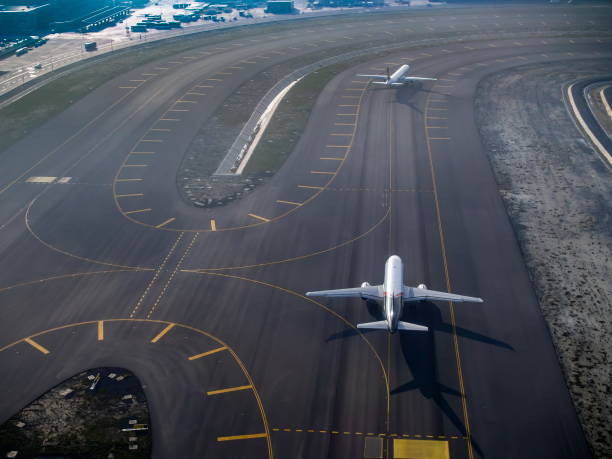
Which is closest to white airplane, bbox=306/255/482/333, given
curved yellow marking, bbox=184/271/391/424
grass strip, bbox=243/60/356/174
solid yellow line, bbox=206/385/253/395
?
curved yellow marking, bbox=184/271/391/424

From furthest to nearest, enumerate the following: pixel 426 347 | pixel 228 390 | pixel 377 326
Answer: pixel 426 347 → pixel 377 326 → pixel 228 390

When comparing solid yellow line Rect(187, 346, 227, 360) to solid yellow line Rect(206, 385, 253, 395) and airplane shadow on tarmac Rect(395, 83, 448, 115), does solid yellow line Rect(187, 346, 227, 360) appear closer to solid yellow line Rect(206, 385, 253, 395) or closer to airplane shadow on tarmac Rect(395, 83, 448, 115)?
solid yellow line Rect(206, 385, 253, 395)

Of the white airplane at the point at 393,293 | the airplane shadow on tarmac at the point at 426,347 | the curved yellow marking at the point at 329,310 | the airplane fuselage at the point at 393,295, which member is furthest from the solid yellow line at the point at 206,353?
the airplane fuselage at the point at 393,295

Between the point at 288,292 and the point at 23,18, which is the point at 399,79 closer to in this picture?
the point at 288,292

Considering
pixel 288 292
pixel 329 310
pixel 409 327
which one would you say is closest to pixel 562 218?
pixel 409 327

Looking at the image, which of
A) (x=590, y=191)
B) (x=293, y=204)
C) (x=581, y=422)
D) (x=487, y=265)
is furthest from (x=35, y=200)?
(x=590, y=191)

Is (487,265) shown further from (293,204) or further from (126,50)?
(126,50)

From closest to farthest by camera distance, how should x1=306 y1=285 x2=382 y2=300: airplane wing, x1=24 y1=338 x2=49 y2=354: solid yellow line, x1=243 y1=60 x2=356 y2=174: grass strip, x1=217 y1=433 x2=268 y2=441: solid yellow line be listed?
x1=217 y1=433 x2=268 y2=441: solid yellow line < x1=24 y1=338 x2=49 y2=354: solid yellow line < x1=306 y1=285 x2=382 y2=300: airplane wing < x1=243 y1=60 x2=356 y2=174: grass strip

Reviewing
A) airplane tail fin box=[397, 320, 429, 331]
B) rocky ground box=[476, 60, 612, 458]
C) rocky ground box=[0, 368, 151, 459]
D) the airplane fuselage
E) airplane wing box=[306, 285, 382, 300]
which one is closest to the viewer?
rocky ground box=[0, 368, 151, 459]
